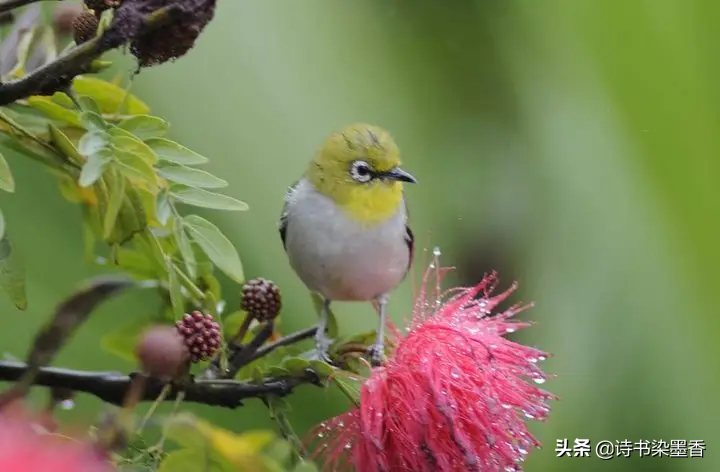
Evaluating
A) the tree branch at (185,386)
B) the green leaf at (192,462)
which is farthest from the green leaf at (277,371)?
the green leaf at (192,462)

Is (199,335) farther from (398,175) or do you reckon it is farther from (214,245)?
(398,175)

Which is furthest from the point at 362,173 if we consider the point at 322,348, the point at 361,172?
the point at 322,348

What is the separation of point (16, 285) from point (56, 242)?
0.25 metres

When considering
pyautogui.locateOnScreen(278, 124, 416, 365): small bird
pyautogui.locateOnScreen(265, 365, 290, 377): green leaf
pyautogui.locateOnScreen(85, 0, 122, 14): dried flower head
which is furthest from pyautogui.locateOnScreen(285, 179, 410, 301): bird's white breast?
pyautogui.locateOnScreen(85, 0, 122, 14): dried flower head

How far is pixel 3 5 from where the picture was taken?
258 millimetres

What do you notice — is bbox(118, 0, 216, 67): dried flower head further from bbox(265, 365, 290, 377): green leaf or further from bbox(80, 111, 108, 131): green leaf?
bbox(265, 365, 290, 377): green leaf

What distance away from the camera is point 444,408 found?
321 millimetres

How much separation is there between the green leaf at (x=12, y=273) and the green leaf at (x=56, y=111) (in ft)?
0.18

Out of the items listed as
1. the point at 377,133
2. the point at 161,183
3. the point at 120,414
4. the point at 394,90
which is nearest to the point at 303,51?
the point at 394,90

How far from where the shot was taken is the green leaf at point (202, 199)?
32cm

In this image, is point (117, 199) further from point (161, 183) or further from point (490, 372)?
point (490, 372)

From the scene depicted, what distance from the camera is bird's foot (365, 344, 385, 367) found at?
37cm

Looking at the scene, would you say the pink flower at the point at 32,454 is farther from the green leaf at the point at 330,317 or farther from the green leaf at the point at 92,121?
the green leaf at the point at 330,317

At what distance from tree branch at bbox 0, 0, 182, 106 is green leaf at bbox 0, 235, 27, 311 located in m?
0.06
